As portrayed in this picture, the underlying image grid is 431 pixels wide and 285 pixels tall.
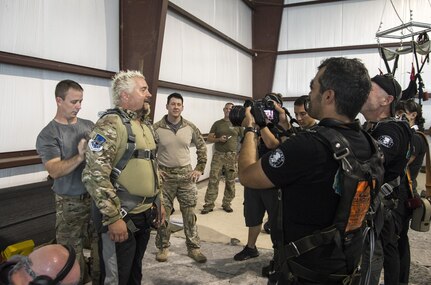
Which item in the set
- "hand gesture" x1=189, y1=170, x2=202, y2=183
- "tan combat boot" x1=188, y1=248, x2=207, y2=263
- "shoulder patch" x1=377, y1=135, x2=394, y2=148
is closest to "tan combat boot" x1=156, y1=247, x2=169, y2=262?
"tan combat boot" x1=188, y1=248, x2=207, y2=263

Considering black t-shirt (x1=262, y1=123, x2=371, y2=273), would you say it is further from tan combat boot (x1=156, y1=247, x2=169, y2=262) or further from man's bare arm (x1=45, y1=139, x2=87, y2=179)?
tan combat boot (x1=156, y1=247, x2=169, y2=262)

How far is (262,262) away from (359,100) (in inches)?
112

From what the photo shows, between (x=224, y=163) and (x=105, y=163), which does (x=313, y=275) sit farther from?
(x=224, y=163)

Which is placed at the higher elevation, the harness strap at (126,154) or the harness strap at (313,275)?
the harness strap at (126,154)

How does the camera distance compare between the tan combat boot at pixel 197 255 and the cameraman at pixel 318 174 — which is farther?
the tan combat boot at pixel 197 255

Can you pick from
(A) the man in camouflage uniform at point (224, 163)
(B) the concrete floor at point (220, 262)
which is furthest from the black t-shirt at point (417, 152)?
(A) the man in camouflage uniform at point (224, 163)

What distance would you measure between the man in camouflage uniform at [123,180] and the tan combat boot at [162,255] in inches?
50.5

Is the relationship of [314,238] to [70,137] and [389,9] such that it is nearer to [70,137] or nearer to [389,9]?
[70,137]

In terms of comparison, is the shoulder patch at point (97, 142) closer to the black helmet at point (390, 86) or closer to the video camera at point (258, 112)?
the video camera at point (258, 112)

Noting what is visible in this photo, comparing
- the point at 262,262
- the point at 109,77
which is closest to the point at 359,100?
the point at 262,262

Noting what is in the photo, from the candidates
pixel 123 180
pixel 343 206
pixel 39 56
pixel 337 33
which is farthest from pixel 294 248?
pixel 337 33

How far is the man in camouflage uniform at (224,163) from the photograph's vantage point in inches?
242

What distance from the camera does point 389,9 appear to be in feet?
33.3

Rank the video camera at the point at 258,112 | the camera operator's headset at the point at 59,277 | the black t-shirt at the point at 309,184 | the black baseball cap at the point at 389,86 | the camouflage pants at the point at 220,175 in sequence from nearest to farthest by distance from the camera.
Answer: the camera operator's headset at the point at 59,277
the black t-shirt at the point at 309,184
the video camera at the point at 258,112
the black baseball cap at the point at 389,86
the camouflage pants at the point at 220,175
